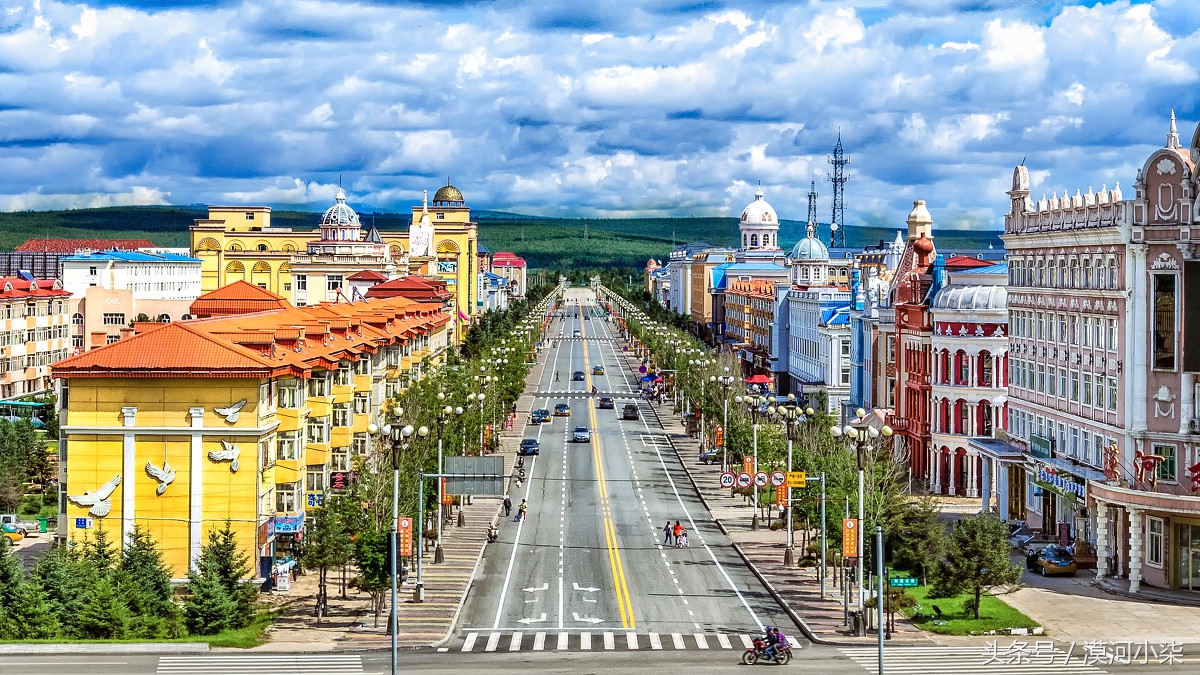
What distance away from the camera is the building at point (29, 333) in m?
137

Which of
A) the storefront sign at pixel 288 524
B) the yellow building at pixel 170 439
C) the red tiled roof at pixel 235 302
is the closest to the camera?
the yellow building at pixel 170 439

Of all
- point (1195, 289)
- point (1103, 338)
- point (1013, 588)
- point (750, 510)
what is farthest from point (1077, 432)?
point (750, 510)

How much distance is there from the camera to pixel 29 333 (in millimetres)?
143625

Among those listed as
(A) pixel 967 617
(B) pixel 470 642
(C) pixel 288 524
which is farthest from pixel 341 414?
(A) pixel 967 617

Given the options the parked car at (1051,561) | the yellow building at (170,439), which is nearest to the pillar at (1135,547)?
the parked car at (1051,561)

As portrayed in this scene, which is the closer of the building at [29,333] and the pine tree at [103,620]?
the pine tree at [103,620]

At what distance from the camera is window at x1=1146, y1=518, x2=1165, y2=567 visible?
63.1 metres

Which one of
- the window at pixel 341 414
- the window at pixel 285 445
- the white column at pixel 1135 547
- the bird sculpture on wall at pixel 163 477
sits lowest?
the white column at pixel 1135 547

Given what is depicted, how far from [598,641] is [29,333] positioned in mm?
104564

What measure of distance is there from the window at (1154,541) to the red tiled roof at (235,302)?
5530 cm

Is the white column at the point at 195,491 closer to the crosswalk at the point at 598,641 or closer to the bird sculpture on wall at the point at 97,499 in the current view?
the bird sculpture on wall at the point at 97,499

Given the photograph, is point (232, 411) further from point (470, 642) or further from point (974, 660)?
point (974, 660)

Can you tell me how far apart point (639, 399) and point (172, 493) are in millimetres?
103525

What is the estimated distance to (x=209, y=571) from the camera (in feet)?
177
